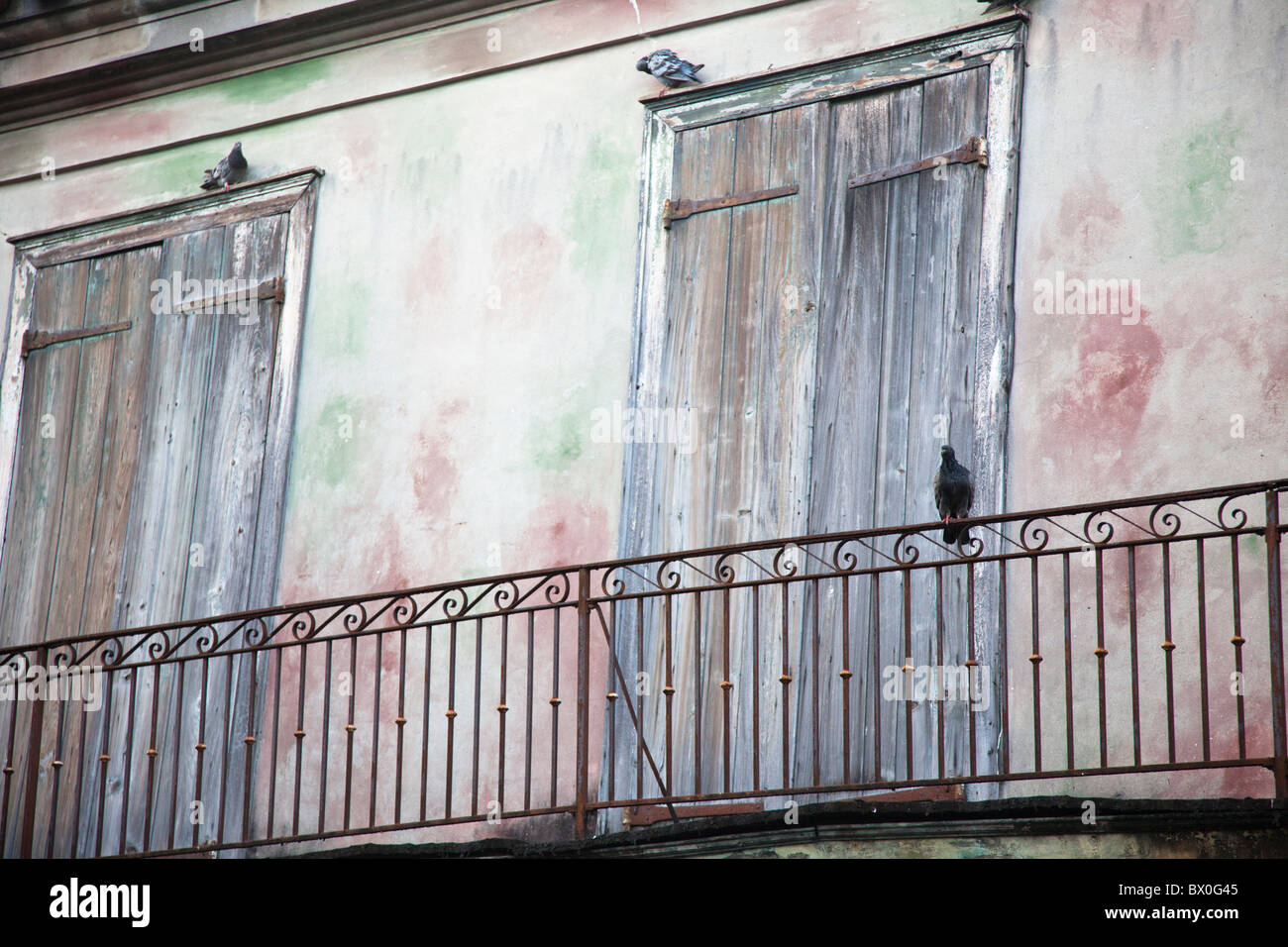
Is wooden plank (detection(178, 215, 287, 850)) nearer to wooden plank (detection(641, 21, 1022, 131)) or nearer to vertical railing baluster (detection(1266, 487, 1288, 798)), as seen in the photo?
wooden plank (detection(641, 21, 1022, 131))

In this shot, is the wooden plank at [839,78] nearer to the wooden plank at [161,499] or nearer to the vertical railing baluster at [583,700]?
the vertical railing baluster at [583,700]

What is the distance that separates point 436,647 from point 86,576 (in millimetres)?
2095

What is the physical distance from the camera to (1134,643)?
23.4ft

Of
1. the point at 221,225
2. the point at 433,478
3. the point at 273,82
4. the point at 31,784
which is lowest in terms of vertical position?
the point at 31,784

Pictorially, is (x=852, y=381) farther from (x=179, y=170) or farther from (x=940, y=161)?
(x=179, y=170)

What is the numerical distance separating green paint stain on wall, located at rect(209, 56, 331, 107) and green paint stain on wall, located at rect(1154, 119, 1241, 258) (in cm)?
454

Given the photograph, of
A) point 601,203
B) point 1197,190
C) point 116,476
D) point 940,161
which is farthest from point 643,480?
point 116,476

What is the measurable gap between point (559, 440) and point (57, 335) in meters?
3.08

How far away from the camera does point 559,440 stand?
370 inches

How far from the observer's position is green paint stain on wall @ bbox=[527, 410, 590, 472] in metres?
9.34

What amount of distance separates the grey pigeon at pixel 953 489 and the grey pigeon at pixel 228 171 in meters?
4.40

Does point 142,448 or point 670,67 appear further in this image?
point 142,448
